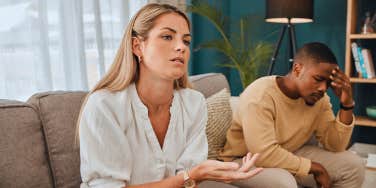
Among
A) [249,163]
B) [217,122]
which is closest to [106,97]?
[249,163]

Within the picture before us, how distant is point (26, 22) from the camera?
71.9 inches

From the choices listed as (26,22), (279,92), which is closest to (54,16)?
(26,22)

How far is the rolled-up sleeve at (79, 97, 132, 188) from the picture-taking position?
1.09 metres

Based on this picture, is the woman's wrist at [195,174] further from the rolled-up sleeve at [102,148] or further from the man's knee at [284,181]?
the man's knee at [284,181]

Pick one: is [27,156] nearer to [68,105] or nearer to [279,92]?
[68,105]

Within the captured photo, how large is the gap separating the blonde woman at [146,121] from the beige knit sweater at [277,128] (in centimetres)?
41

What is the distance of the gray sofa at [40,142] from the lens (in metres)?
1.12

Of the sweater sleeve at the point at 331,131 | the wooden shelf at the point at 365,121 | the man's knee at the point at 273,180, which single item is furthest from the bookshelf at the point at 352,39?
the man's knee at the point at 273,180

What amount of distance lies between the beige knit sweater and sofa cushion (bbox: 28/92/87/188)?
0.74 metres

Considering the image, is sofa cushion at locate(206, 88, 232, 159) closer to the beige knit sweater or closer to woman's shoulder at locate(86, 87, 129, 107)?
the beige knit sweater

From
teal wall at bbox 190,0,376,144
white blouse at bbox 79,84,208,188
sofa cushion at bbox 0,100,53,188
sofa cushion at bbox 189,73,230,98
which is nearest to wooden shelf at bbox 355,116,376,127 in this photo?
teal wall at bbox 190,0,376,144

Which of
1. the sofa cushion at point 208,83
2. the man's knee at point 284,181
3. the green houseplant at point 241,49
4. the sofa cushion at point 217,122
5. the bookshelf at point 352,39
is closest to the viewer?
the man's knee at point 284,181

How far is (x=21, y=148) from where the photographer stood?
3.78ft

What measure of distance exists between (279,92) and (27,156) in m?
1.12
